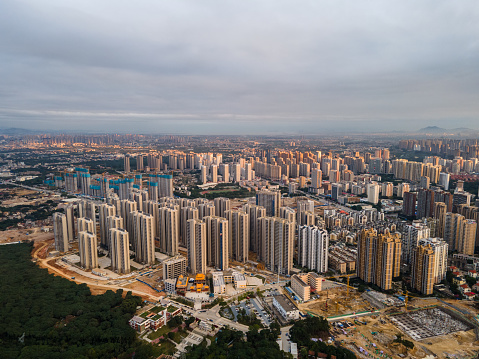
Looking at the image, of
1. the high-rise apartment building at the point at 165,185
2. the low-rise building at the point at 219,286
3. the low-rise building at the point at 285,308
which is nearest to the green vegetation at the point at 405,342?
the low-rise building at the point at 285,308

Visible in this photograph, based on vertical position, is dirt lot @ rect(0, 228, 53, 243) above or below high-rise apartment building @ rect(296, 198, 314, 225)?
below

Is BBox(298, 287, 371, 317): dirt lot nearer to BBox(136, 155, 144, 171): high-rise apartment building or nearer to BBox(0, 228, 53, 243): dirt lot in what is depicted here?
BBox(0, 228, 53, 243): dirt lot

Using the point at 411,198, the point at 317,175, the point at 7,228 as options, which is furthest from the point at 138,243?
the point at 317,175

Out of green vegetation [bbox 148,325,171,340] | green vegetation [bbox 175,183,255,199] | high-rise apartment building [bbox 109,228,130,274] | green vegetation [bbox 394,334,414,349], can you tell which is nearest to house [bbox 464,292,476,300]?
green vegetation [bbox 394,334,414,349]

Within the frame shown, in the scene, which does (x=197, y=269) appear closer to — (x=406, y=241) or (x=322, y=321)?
(x=322, y=321)

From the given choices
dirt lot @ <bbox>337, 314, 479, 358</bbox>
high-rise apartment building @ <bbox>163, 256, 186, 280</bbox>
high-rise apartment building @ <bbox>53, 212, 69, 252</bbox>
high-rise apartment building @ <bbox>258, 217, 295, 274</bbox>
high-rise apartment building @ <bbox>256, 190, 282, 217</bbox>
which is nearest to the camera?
dirt lot @ <bbox>337, 314, 479, 358</bbox>
